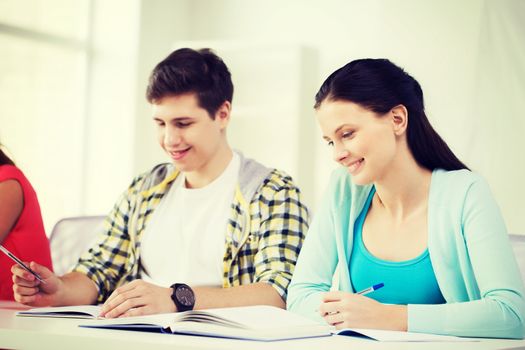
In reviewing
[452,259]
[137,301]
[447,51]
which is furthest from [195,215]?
[447,51]

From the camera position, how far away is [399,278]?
1.69m

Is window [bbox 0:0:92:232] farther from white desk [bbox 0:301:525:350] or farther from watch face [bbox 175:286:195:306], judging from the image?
white desk [bbox 0:301:525:350]

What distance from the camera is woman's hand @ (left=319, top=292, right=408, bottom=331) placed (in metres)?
1.40

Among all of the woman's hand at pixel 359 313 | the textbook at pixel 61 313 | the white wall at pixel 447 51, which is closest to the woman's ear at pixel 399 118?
the woman's hand at pixel 359 313

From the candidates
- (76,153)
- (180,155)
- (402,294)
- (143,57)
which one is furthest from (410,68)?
(402,294)

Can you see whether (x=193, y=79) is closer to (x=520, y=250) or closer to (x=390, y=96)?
(x=390, y=96)

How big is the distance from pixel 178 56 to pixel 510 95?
90.9 inches

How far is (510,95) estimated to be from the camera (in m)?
4.02

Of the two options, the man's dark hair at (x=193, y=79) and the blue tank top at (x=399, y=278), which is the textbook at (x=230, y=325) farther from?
the man's dark hair at (x=193, y=79)

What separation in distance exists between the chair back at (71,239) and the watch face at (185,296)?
753 mm

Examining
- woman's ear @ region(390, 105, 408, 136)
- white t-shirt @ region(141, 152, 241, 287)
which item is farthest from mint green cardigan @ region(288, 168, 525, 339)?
white t-shirt @ region(141, 152, 241, 287)

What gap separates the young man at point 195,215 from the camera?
2053mm

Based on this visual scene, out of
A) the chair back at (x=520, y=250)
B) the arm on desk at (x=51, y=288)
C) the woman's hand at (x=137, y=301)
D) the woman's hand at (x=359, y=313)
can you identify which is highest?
the chair back at (x=520, y=250)

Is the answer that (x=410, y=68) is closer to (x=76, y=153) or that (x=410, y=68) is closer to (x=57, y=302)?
(x=76, y=153)
